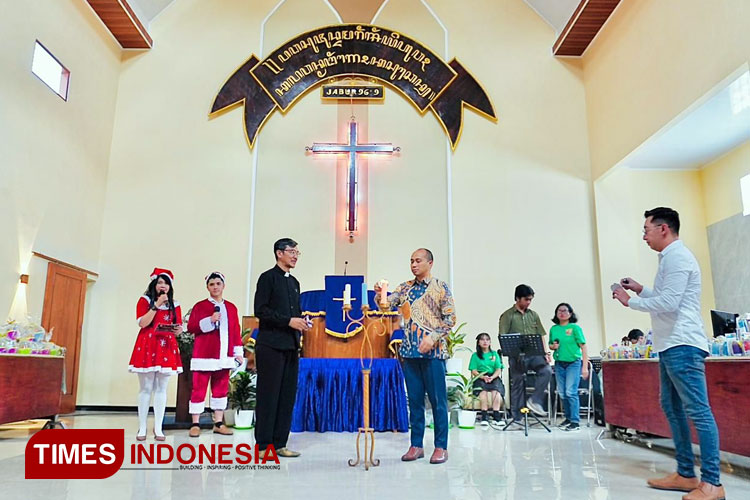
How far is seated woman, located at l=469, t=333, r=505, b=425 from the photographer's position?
579cm

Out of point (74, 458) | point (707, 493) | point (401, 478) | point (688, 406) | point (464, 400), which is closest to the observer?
point (707, 493)

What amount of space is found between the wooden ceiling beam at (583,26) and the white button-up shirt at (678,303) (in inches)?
213

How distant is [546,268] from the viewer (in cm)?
726

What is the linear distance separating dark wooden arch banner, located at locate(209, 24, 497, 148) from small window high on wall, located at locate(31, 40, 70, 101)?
1847 mm

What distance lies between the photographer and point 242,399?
16.7 feet

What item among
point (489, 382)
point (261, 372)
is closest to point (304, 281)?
point (489, 382)

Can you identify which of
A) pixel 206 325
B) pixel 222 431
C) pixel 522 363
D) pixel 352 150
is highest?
pixel 352 150

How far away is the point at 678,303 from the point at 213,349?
11.6 ft

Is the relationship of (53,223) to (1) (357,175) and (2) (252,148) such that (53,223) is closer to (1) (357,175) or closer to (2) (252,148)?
(2) (252,148)

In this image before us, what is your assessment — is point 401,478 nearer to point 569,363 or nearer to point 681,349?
point 681,349

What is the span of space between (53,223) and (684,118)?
7.32 m

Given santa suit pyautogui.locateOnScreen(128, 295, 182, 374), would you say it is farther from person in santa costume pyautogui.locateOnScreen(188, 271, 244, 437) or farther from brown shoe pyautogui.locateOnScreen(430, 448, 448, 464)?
brown shoe pyautogui.locateOnScreen(430, 448, 448, 464)

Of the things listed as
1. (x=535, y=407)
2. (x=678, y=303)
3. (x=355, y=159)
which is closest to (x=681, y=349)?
(x=678, y=303)

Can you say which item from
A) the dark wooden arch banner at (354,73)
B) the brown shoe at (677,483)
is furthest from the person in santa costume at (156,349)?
the dark wooden arch banner at (354,73)
